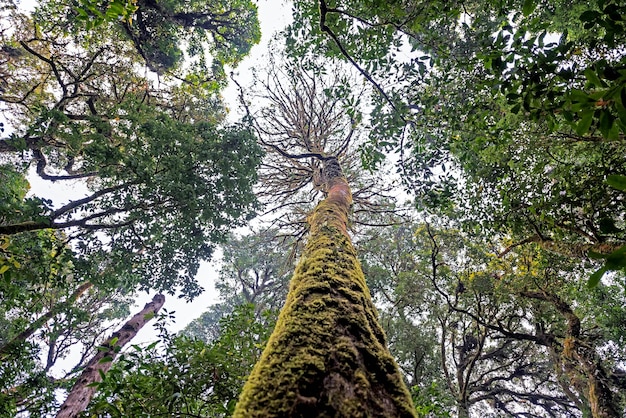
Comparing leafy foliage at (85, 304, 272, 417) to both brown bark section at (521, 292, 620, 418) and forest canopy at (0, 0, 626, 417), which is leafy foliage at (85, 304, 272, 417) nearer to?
forest canopy at (0, 0, 626, 417)

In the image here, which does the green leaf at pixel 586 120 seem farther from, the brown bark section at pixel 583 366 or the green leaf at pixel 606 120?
the brown bark section at pixel 583 366

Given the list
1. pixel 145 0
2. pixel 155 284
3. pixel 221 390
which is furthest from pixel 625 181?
pixel 145 0

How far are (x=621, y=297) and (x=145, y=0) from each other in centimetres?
1348

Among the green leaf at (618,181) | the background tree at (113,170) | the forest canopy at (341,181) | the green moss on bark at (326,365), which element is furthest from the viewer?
the background tree at (113,170)

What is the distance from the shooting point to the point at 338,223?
3.51 meters

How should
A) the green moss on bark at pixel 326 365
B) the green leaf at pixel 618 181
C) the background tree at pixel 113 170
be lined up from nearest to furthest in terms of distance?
1. the green leaf at pixel 618 181
2. the green moss on bark at pixel 326 365
3. the background tree at pixel 113 170

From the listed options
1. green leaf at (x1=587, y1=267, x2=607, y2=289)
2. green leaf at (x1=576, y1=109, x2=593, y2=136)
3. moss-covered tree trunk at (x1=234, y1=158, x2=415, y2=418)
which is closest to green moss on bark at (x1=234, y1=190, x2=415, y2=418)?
moss-covered tree trunk at (x1=234, y1=158, x2=415, y2=418)

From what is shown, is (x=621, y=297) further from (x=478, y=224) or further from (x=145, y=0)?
(x=145, y=0)

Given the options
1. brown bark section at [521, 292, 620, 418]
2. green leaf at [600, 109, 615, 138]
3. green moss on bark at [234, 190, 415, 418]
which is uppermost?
brown bark section at [521, 292, 620, 418]

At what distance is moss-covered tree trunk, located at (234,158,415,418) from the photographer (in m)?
0.97

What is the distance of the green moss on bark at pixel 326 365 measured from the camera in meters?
0.97

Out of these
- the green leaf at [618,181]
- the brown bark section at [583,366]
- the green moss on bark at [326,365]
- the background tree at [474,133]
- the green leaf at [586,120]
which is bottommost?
the green moss on bark at [326,365]

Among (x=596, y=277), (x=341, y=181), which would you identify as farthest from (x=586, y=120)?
(x=341, y=181)

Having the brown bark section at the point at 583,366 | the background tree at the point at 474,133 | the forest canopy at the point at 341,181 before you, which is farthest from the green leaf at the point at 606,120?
the brown bark section at the point at 583,366
